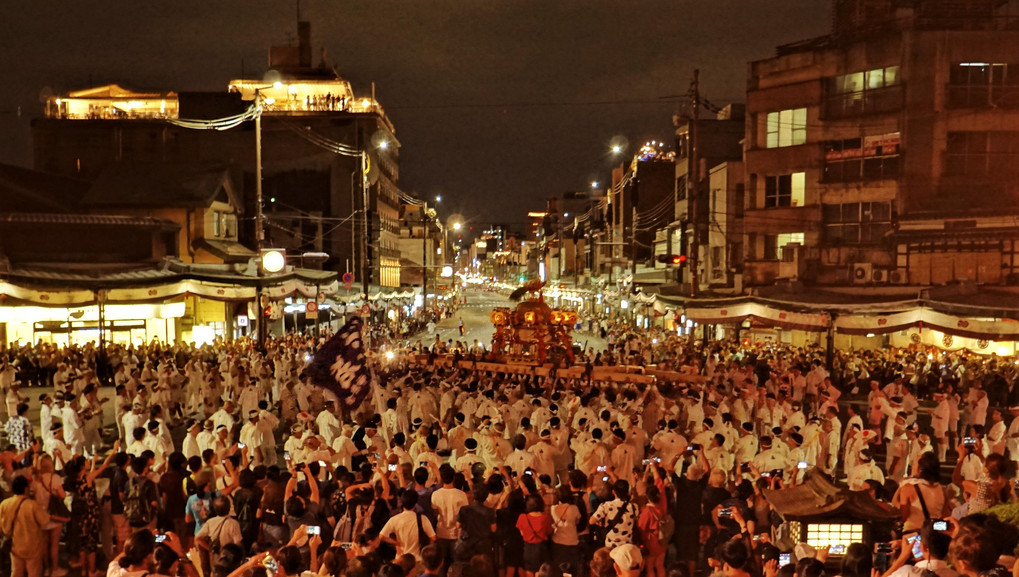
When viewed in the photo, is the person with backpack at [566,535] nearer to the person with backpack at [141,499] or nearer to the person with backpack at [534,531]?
the person with backpack at [534,531]

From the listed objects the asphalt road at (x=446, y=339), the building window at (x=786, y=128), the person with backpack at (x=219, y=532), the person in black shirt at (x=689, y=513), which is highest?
the building window at (x=786, y=128)

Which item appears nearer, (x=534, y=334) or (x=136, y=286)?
(x=534, y=334)

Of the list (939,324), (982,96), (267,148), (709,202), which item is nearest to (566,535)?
(939,324)

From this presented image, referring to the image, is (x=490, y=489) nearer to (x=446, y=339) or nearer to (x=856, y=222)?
(x=856, y=222)

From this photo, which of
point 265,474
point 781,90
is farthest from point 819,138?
point 265,474

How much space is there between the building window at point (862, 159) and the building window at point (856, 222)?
1.12m

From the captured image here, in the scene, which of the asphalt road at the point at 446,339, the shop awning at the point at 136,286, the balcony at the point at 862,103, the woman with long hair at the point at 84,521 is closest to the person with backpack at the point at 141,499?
the woman with long hair at the point at 84,521

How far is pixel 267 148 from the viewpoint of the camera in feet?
170

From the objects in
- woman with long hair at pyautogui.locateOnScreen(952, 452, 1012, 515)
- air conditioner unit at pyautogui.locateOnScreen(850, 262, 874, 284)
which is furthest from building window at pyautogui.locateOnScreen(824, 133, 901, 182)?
woman with long hair at pyautogui.locateOnScreen(952, 452, 1012, 515)

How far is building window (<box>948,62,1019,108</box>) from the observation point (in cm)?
2900

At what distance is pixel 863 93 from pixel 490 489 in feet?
94.3

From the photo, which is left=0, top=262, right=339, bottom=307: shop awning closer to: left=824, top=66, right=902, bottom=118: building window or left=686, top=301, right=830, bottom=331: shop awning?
left=686, top=301, right=830, bottom=331: shop awning

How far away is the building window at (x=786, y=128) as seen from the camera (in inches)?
1284

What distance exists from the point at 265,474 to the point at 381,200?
5402 cm
